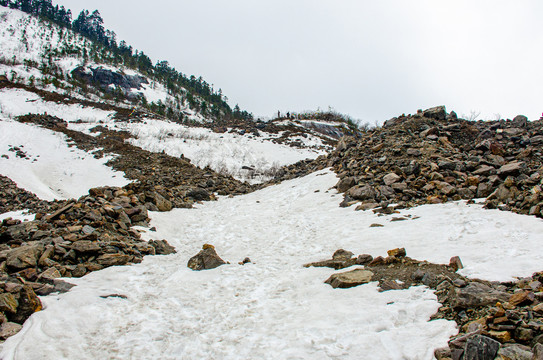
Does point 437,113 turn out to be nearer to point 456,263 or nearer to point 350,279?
point 456,263

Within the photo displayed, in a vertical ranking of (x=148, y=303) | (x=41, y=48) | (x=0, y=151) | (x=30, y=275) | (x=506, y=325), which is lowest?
(x=148, y=303)

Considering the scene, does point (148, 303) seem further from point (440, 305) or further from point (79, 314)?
point (440, 305)

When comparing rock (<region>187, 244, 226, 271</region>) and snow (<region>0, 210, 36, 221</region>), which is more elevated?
snow (<region>0, 210, 36, 221</region>)

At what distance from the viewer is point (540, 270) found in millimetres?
4867

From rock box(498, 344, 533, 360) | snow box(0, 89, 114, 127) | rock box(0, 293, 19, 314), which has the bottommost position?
rock box(0, 293, 19, 314)

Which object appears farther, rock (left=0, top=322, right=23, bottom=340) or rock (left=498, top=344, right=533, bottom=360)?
rock (left=0, top=322, right=23, bottom=340)

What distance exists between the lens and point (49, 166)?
20516 millimetres

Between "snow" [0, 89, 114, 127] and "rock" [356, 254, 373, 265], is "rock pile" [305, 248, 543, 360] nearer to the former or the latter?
"rock" [356, 254, 373, 265]

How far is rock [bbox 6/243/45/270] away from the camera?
5868mm

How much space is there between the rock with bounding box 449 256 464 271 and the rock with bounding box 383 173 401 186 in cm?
635

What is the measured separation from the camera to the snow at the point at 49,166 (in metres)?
17.6

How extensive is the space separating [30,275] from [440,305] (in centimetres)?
739

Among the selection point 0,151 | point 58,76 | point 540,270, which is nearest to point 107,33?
point 58,76

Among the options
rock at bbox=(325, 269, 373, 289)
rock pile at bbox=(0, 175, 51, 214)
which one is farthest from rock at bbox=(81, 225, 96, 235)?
rock at bbox=(325, 269, 373, 289)
